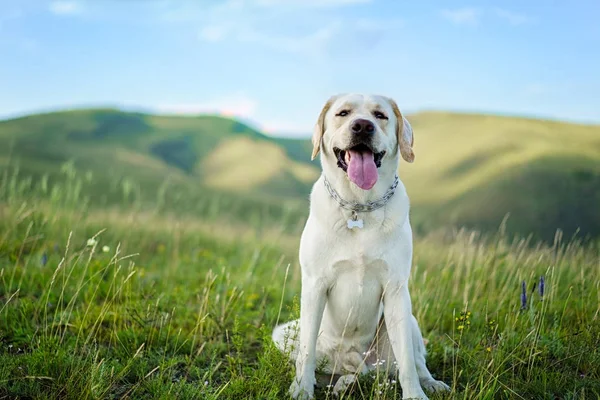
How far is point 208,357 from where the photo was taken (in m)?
3.87

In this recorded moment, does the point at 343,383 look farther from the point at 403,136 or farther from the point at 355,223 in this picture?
the point at 403,136

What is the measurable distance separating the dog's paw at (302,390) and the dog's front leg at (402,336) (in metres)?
0.56

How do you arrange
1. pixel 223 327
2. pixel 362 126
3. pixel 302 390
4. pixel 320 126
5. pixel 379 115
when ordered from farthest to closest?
pixel 223 327
pixel 320 126
pixel 379 115
pixel 302 390
pixel 362 126

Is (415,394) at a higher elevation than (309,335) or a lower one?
lower

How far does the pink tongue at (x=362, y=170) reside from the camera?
299 centimetres

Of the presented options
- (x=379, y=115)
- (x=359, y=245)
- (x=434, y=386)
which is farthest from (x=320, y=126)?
(x=434, y=386)

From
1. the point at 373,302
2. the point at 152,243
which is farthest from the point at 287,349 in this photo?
the point at 152,243

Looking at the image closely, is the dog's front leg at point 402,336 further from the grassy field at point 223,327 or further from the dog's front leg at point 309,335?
the dog's front leg at point 309,335

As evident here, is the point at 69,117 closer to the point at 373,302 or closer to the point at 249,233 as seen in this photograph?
the point at 249,233

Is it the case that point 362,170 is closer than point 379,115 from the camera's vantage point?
Yes

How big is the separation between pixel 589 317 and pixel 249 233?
7439 millimetres

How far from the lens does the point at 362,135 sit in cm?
292

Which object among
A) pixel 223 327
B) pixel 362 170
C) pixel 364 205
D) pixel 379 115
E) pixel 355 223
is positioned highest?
pixel 379 115

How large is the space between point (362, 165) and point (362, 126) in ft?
0.81
